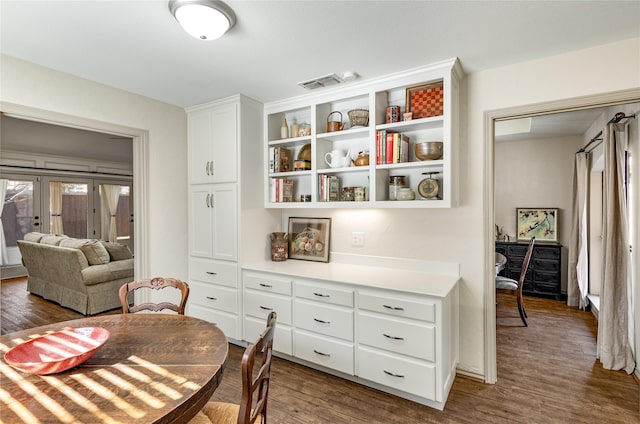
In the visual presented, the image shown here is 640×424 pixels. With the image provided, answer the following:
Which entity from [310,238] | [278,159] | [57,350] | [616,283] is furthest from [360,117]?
[616,283]

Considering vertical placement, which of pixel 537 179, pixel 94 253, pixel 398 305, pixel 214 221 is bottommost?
pixel 398 305

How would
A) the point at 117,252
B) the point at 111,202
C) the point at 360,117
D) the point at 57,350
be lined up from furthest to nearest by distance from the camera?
the point at 111,202, the point at 117,252, the point at 360,117, the point at 57,350

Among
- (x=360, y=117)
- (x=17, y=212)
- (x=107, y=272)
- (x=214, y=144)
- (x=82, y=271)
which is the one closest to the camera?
(x=360, y=117)

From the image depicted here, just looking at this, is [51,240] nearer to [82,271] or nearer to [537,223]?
[82,271]

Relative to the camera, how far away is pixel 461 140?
2.56 meters

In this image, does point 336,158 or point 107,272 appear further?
point 107,272

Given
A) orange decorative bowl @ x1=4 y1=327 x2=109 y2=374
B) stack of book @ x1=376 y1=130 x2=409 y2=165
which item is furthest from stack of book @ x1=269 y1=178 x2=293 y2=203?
orange decorative bowl @ x1=4 y1=327 x2=109 y2=374

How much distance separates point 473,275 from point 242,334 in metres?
2.14

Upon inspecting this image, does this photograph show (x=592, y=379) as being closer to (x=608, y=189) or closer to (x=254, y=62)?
(x=608, y=189)

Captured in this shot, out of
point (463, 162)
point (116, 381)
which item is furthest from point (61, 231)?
point (463, 162)

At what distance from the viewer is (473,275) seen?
2.53 m

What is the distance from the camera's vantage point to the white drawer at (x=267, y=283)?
110 inches

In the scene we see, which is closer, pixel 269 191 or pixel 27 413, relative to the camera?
pixel 27 413

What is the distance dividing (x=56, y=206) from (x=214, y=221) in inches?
245
